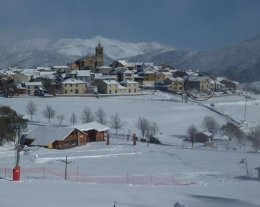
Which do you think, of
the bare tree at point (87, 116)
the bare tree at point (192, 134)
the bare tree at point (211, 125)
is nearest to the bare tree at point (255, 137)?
the bare tree at point (211, 125)

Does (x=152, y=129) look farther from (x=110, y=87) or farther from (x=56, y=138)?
(x=110, y=87)

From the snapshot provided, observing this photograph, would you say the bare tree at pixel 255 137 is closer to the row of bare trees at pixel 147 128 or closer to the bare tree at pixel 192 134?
the bare tree at pixel 192 134

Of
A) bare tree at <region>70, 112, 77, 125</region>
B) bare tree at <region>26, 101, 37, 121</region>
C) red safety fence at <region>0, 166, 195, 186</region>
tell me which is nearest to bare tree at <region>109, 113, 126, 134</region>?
bare tree at <region>70, 112, 77, 125</region>

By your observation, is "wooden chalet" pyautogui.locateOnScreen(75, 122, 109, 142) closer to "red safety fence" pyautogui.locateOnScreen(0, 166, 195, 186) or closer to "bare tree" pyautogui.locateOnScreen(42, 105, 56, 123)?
"bare tree" pyautogui.locateOnScreen(42, 105, 56, 123)

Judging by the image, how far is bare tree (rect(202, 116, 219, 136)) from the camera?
27.4 metres

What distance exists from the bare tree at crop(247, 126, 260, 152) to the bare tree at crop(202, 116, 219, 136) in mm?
2041

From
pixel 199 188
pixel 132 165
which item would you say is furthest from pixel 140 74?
pixel 199 188

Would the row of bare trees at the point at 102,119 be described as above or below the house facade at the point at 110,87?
below

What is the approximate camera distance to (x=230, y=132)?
87.4 ft

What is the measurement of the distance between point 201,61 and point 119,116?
9736 centimetres

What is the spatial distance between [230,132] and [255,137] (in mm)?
2319

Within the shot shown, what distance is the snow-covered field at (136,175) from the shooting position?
758cm

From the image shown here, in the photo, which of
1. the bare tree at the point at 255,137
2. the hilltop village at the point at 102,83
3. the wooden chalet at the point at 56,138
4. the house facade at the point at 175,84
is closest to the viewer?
the wooden chalet at the point at 56,138

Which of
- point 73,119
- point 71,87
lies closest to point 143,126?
point 73,119
